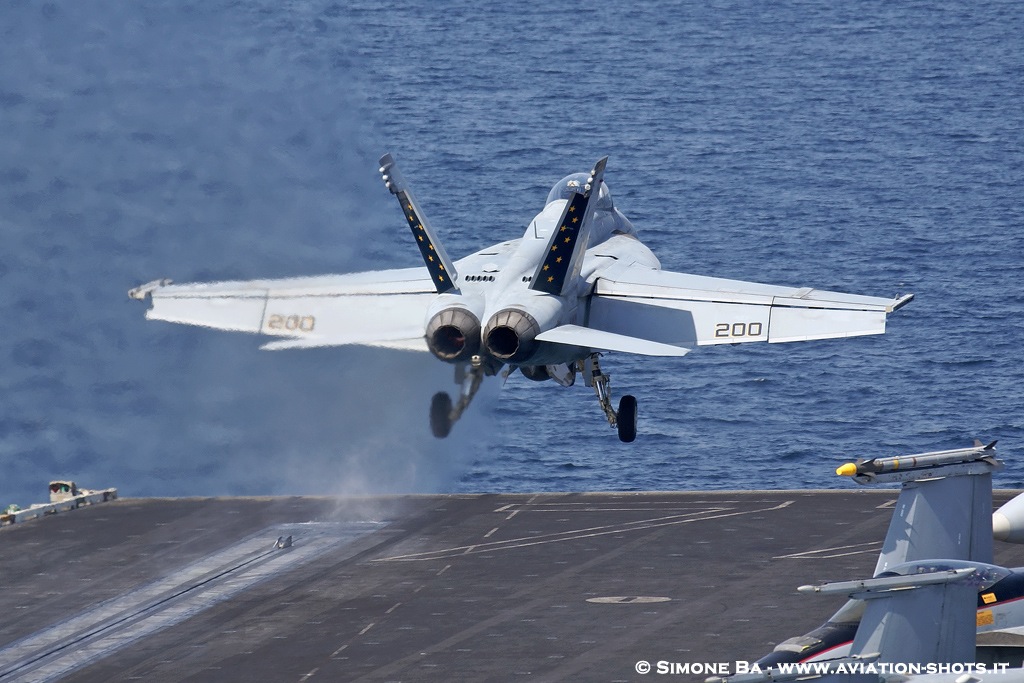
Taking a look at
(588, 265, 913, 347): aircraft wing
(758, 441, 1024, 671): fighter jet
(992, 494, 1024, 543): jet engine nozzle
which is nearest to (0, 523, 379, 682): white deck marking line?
(588, 265, 913, 347): aircraft wing

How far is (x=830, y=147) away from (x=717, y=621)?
312 ft

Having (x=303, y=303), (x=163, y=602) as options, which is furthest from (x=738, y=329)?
(x=163, y=602)

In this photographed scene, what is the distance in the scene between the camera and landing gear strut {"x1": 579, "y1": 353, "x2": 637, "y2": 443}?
185 feet

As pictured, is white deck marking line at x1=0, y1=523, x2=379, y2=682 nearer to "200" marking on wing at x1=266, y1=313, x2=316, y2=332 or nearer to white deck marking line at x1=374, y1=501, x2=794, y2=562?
white deck marking line at x1=374, y1=501, x2=794, y2=562

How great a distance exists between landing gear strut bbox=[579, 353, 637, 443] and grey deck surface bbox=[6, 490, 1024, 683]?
310 inches

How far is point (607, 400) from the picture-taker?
186 feet

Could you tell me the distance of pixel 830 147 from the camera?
493 ft

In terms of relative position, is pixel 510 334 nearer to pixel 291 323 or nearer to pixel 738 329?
pixel 738 329

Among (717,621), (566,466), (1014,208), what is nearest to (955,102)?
(1014,208)

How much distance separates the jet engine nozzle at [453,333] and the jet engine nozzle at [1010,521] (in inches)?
636

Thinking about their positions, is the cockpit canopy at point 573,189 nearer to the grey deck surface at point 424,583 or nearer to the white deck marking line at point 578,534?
the grey deck surface at point 424,583

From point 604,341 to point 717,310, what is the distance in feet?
24.2

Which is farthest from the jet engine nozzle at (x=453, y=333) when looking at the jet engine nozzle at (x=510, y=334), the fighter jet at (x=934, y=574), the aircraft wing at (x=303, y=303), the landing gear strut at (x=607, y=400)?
the fighter jet at (x=934, y=574)

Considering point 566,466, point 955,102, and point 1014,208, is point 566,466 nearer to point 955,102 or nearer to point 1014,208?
point 1014,208
